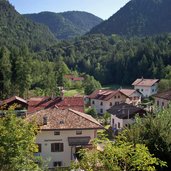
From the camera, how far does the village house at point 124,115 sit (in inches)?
1652

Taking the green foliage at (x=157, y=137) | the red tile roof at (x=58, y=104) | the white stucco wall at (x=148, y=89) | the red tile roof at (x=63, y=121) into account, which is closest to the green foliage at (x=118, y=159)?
the green foliage at (x=157, y=137)

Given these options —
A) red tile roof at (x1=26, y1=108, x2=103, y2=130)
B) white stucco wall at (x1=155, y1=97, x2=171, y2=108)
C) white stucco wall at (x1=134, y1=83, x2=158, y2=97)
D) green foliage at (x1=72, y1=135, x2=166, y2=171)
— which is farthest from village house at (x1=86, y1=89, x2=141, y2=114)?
green foliage at (x1=72, y1=135, x2=166, y2=171)

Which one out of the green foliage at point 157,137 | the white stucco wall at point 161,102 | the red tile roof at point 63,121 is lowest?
the white stucco wall at point 161,102

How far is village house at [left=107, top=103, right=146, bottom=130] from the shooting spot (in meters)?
42.0

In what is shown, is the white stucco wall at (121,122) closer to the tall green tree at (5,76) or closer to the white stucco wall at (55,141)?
the white stucco wall at (55,141)

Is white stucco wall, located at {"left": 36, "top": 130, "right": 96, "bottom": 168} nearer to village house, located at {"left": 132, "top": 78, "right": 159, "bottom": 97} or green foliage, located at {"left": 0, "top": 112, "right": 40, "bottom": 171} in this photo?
green foliage, located at {"left": 0, "top": 112, "right": 40, "bottom": 171}

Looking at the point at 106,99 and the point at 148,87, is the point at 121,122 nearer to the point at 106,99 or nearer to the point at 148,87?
the point at 106,99

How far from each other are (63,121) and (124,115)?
46.7 feet

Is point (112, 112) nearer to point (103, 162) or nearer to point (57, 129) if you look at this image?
point (57, 129)

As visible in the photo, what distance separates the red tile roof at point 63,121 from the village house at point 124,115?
35.6 ft

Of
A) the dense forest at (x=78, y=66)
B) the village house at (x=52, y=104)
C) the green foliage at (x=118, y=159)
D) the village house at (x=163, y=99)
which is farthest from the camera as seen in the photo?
the dense forest at (x=78, y=66)

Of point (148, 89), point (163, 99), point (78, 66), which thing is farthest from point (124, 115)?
point (78, 66)

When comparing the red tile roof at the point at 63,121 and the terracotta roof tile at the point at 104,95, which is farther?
the terracotta roof tile at the point at 104,95

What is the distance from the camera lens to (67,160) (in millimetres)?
29250
